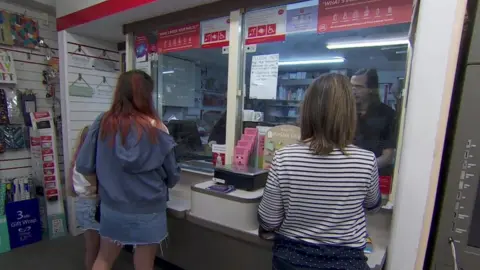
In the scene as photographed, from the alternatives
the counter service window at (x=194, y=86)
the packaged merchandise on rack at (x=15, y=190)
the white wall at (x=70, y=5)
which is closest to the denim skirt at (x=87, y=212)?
the counter service window at (x=194, y=86)

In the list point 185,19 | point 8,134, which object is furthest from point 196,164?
point 8,134

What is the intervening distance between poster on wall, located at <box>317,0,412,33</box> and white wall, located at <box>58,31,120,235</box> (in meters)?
2.62

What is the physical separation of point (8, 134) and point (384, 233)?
3625 millimetres

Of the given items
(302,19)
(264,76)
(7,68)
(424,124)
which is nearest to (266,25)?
(302,19)

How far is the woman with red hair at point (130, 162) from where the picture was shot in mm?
1456

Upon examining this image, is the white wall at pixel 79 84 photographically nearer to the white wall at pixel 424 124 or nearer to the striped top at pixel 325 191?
the striped top at pixel 325 191

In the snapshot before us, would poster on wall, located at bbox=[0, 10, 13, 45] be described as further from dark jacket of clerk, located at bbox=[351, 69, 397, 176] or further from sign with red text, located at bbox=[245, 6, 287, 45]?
dark jacket of clerk, located at bbox=[351, 69, 397, 176]

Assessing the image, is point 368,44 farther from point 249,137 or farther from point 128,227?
point 128,227

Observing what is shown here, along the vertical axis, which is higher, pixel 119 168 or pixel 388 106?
pixel 388 106

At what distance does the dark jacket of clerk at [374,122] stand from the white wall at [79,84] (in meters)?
2.85

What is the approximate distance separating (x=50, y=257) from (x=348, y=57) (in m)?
3.26

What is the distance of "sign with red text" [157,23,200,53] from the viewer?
2.29 metres

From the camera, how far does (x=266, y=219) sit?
1107 mm

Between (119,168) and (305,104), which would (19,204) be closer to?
(119,168)
